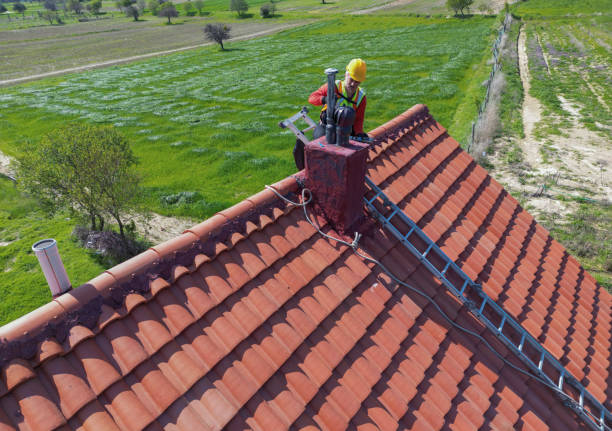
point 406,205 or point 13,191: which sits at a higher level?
point 406,205

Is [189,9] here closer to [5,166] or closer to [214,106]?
[214,106]

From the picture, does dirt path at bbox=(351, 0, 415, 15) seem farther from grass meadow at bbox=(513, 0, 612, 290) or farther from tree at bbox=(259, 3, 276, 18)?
grass meadow at bbox=(513, 0, 612, 290)

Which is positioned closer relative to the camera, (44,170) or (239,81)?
(44,170)

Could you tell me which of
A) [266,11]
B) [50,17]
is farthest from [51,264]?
[50,17]

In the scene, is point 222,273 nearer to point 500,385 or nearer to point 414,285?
point 414,285

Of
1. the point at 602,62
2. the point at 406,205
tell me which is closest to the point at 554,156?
the point at 406,205

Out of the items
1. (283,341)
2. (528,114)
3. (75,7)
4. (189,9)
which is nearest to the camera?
(283,341)

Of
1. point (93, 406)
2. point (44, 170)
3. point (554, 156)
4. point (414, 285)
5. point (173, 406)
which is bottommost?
point (554, 156)
